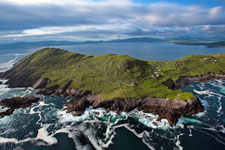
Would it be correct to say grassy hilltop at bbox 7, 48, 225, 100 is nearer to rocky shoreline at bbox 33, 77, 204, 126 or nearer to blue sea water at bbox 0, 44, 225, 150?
rocky shoreline at bbox 33, 77, 204, 126

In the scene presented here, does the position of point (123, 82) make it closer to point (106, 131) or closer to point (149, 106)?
point (149, 106)

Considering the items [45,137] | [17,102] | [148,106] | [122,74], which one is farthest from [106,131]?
[17,102]

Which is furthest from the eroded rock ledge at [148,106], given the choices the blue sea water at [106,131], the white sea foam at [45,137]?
the white sea foam at [45,137]

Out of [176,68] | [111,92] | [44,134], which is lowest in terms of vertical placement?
[44,134]

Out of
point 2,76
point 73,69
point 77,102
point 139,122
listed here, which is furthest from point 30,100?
point 2,76

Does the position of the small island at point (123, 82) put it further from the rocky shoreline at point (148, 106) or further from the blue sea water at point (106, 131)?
the blue sea water at point (106, 131)

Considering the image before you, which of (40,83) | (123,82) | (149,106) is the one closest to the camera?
(149,106)

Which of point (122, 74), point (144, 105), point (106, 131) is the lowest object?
point (106, 131)

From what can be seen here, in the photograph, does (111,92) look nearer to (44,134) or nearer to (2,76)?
(44,134)
